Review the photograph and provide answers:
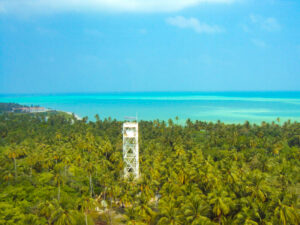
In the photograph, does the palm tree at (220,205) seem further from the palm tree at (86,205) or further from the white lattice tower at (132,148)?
the white lattice tower at (132,148)

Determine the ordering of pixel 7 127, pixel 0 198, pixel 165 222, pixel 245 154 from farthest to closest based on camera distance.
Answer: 1. pixel 7 127
2. pixel 245 154
3. pixel 0 198
4. pixel 165 222

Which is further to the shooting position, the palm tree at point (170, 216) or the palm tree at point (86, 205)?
the palm tree at point (86, 205)

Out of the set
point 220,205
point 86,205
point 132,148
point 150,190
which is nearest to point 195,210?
point 220,205

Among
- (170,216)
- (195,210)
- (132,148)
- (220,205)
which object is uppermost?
(132,148)

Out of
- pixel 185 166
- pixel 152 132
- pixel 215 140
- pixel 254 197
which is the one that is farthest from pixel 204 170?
pixel 152 132

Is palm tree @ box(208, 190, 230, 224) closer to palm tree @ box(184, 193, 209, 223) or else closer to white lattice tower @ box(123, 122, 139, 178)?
palm tree @ box(184, 193, 209, 223)

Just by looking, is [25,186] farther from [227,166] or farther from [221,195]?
[227,166]

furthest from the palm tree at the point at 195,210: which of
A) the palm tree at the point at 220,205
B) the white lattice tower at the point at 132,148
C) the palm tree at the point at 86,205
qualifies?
the white lattice tower at the point at 132,148

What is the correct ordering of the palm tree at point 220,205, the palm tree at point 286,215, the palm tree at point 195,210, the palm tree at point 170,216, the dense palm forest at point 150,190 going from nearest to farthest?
1. the palm tree at point 286,215
2. the palm tree at point 170,216
3. the palm tree at point 195,210
4. the dense palm forest at point 150,190
5. the palm tree at point 220,205

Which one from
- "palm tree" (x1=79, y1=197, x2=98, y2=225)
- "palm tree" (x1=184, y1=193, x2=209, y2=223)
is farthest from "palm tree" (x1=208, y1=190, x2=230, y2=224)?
"palm tree" (x1=79, y1=197, x2=98, y2=225)

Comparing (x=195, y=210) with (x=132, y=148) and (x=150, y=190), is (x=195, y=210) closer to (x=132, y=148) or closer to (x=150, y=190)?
(x=150, y=190)

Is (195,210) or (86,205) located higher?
(195,210)
